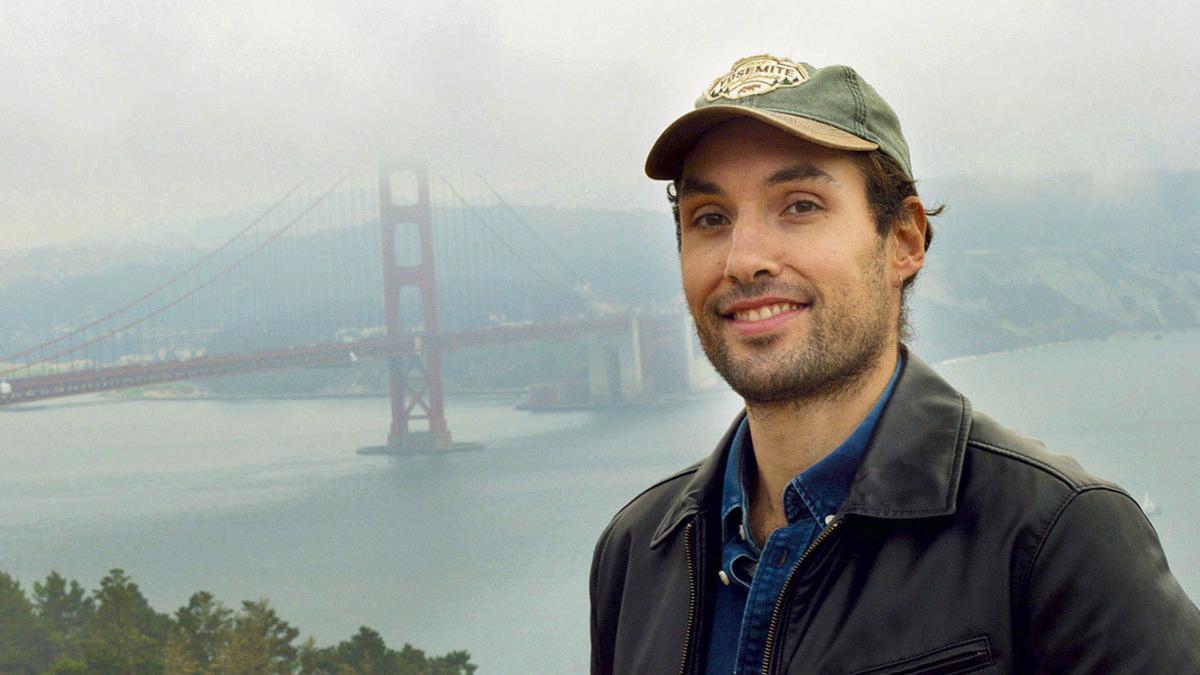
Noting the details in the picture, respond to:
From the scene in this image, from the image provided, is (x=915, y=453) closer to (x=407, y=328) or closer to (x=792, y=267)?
(x=792, y=267)

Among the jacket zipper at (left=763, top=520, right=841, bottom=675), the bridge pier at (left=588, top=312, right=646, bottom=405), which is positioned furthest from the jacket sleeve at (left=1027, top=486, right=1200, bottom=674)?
Answer: the bridge pier at (left=588, top=312, right=646, bottom=405)

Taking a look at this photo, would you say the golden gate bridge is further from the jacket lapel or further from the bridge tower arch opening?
the jacket lapel

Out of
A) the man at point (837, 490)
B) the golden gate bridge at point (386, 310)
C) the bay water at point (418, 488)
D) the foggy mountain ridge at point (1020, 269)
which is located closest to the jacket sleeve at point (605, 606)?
the man at point (837, 490)

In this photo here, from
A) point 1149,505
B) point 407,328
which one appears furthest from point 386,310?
point 1149,505

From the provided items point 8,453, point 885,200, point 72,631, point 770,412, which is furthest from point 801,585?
point 8,453

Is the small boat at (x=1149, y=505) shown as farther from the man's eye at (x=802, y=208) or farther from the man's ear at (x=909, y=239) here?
the man's eye at (x=802, y=208)

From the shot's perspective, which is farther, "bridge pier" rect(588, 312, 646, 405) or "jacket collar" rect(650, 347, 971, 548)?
"bridge pier" rect(588, 312, 646, 405)
